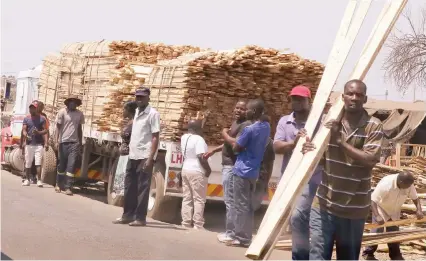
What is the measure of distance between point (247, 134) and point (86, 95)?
627 cm

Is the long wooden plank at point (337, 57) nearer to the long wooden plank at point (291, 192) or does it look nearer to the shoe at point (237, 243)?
the long wooden plank at point (291, 192)

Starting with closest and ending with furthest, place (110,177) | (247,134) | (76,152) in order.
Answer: (247,134)
(110,177)
(76,152)

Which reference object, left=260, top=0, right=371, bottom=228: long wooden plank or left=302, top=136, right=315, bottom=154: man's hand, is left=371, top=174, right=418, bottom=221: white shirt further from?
left=302, top=136, right=315, bottom=154: man's hand

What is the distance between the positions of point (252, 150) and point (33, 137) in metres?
7.24

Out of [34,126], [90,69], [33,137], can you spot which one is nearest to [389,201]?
[90,69]

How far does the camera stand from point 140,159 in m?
10.4

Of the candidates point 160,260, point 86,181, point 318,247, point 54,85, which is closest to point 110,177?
point 86,181

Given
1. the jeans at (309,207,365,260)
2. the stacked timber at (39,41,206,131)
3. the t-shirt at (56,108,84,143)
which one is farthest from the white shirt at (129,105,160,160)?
the jeans at (309,207,365,260)

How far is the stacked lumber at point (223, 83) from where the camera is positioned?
35.9 ft

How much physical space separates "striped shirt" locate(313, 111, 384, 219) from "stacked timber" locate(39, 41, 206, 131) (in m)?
7.86

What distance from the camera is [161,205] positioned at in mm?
11320

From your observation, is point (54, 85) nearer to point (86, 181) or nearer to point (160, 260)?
point (86, 181)

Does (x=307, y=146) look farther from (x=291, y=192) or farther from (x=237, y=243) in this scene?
(x=237, y=243)

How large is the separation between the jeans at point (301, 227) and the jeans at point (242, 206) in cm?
259
